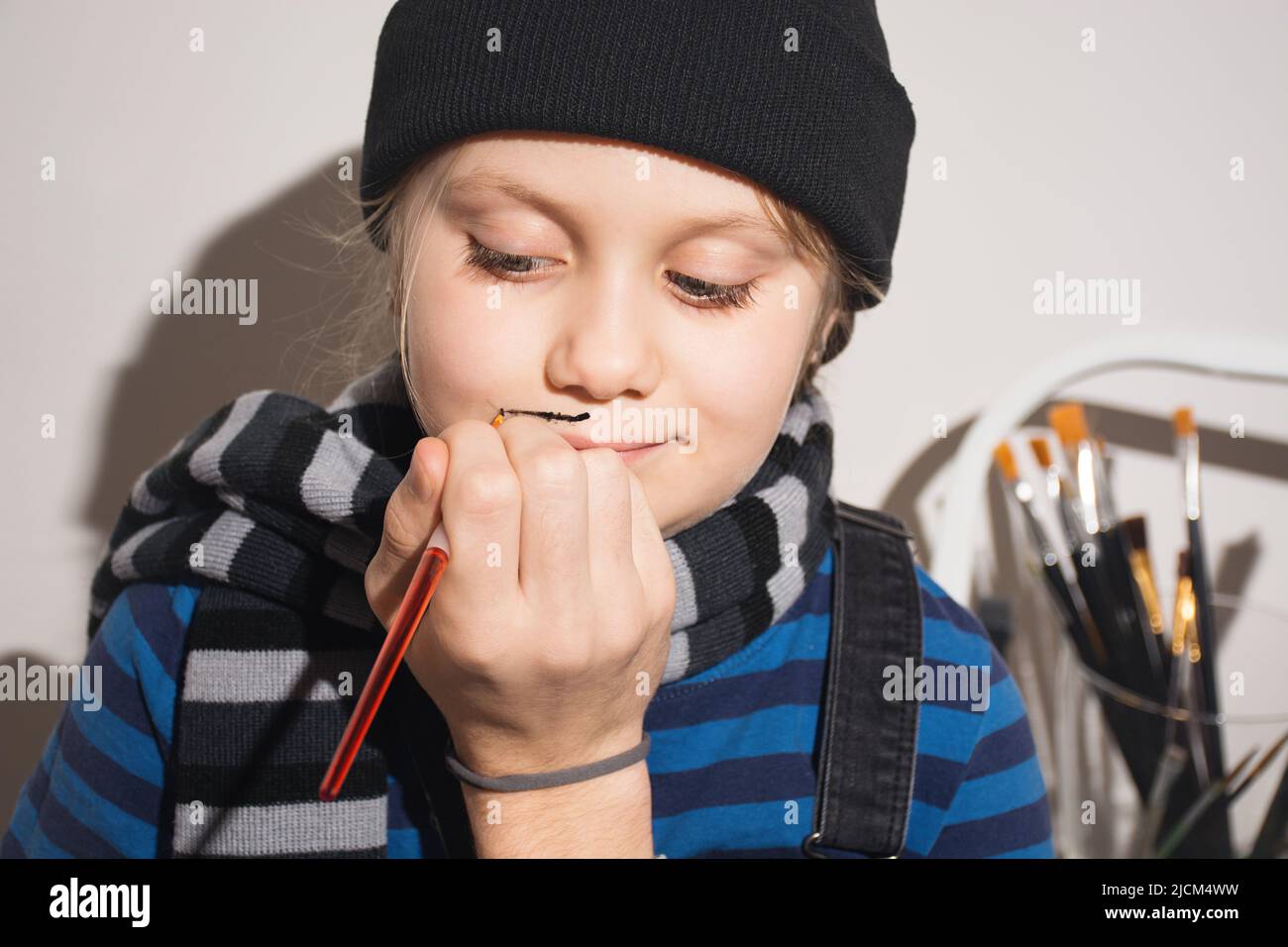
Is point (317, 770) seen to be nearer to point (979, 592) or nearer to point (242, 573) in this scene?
point (242, 573)

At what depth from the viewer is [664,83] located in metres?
0.53

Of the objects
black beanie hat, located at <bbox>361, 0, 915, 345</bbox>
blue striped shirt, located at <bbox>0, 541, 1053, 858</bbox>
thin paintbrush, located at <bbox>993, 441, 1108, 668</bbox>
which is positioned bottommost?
blue striped shirt, located at <bbox>0, 541, 1053, 858</bbox>

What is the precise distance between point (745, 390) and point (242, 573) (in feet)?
0.97

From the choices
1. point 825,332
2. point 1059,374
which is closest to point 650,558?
point 825,332

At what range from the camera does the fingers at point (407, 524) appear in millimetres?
450

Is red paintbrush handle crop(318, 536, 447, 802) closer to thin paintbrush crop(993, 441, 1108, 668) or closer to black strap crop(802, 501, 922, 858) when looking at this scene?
black strap crop(802, 501, 922, 858)

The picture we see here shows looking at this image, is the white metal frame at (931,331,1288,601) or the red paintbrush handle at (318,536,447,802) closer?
the red paintbrush handle at (318,536,447,802)

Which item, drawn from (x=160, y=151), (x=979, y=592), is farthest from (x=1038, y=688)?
(x=160, y=151)

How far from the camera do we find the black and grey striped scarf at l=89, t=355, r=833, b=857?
1.93ft

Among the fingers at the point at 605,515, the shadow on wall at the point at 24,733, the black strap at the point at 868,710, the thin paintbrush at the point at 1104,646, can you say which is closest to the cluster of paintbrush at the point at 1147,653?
the thin paintbrush at the point at 1104,646

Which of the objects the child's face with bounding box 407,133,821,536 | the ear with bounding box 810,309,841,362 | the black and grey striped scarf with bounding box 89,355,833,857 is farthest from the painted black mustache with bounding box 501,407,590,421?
the ear with bounding box 810,309,841,362

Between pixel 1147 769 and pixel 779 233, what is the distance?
1.45ft

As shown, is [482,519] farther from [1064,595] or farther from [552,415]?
[1064,595]
